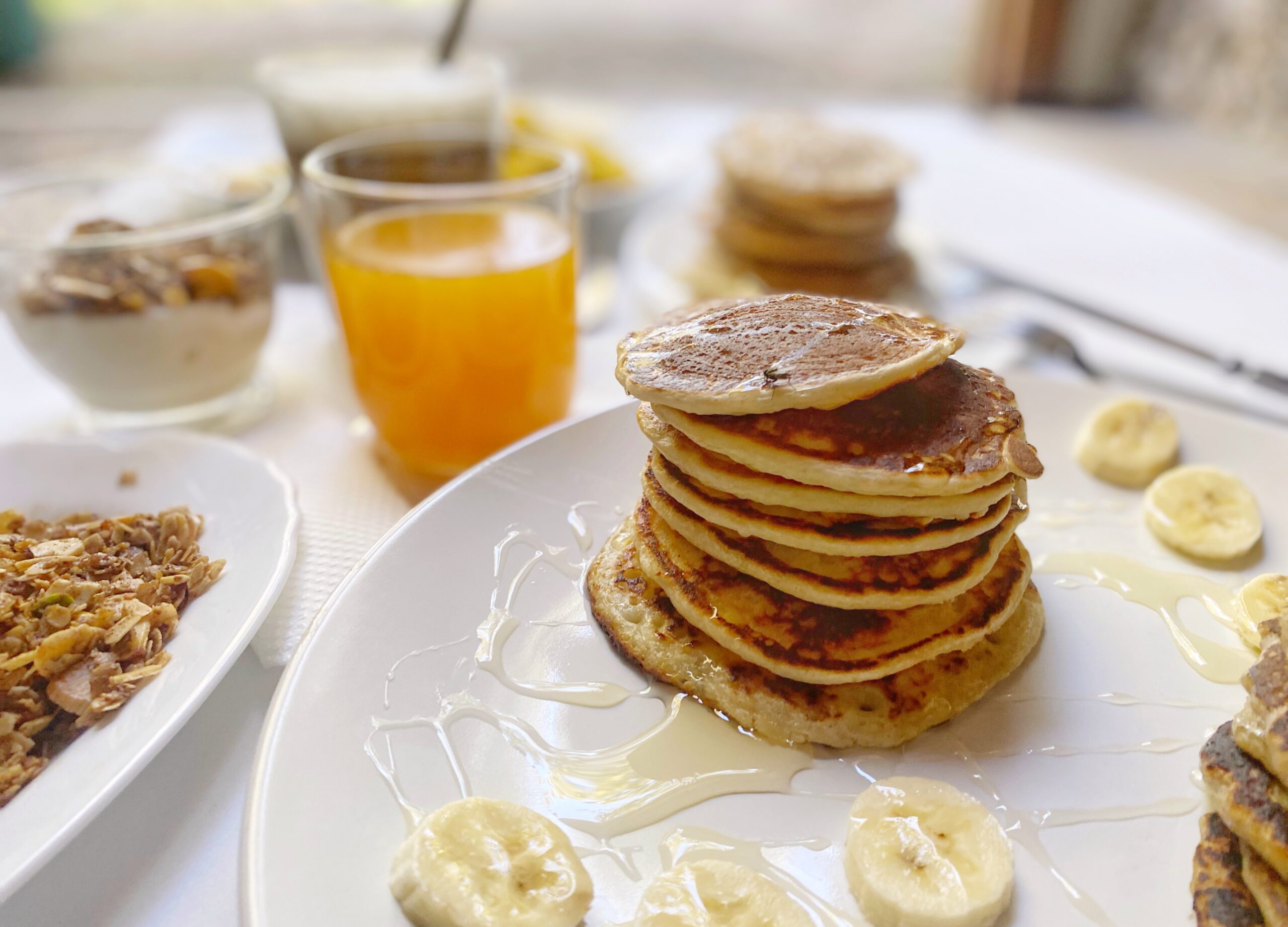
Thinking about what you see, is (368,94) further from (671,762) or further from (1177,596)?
(1177,596)

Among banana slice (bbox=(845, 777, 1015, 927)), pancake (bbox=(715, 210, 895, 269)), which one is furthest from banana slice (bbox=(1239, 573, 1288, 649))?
pancake (bbox=(715, 210, 895, 269))

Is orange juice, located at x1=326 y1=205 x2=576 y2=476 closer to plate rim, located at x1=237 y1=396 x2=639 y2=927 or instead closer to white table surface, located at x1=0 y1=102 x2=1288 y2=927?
white table surface, located at x1=0 y1=102 x2=1288 y2=927

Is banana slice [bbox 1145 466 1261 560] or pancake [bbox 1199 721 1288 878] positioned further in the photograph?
banana slice [bbox 1145 466 1261 560]

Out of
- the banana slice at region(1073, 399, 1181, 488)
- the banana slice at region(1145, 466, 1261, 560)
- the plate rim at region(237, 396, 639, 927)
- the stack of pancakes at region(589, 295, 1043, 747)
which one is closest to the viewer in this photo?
the plate rim at region(237, 396, 639, 927)

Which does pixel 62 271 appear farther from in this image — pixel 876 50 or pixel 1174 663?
pixel 876 50

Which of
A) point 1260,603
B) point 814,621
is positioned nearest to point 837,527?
point 814,621

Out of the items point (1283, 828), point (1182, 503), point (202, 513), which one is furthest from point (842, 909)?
point (202, 513)

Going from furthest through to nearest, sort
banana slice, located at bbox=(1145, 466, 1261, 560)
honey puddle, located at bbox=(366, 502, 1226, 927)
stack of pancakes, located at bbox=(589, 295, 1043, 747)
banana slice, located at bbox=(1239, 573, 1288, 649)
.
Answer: banana slice, located at bbox=(1145, 466, 1261, 560) < banana slice, located at bbox=(1239, 573, 1288, 649) < stack of pancakes, located at bbox=(589, 295, 1043, 747) < honey puddle, located at bbox=(366, 502, 1226, 927)
